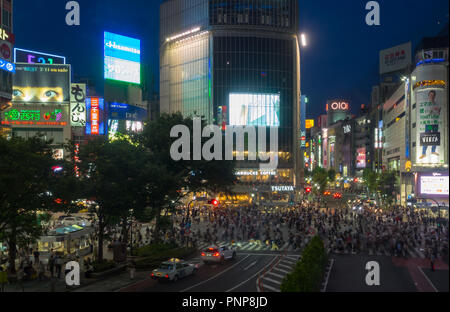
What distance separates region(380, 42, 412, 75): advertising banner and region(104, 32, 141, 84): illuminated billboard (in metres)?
72.5

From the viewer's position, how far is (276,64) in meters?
105

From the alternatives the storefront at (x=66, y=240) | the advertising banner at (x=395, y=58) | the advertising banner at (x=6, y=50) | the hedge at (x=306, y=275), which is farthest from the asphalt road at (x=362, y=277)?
the advertising banner at (x=395, y=58)

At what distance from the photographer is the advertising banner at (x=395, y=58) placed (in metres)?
119

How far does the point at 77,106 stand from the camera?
78.9m

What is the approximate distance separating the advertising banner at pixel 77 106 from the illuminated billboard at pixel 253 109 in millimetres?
35819

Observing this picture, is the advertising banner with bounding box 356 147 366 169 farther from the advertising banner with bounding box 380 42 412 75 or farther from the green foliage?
the green foliage

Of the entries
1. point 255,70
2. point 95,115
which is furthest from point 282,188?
point 95,115

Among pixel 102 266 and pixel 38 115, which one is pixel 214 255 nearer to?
pixel 102 266

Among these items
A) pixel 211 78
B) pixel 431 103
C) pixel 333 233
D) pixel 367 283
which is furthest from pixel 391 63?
pixel 367 283

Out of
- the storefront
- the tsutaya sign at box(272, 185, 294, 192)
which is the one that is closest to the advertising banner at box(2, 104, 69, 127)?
the storefront

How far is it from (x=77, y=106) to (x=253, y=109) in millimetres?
41763
